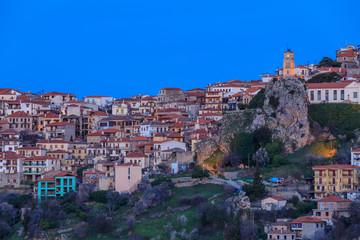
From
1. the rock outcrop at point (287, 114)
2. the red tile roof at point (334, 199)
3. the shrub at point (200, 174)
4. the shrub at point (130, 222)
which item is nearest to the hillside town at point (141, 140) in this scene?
the red tile roof at point (334, 199)

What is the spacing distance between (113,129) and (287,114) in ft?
77.5

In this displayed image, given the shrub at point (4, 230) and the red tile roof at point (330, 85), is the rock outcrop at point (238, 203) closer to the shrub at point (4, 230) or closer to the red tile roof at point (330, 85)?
the shrub at point (4, 230)

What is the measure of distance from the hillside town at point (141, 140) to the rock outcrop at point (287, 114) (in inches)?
112

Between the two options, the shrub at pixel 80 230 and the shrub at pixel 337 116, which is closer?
the shrub at pixel 80 230

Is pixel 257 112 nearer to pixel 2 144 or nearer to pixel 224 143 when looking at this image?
pixel 224 143

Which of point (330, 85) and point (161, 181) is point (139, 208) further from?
point (330, 85)

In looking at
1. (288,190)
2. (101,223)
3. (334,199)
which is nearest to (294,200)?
(288,190)

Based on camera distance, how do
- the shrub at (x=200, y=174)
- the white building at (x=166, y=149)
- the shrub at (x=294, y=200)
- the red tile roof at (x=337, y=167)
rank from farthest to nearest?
the white building at (x=166, y=149) < the shrub at (x=200, y=174) < the red tile roof at (x=337, y=167) < the shrub at (x=294, y=200)

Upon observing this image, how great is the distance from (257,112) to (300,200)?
18.2 meters

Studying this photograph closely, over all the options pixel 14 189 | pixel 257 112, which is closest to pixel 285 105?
pixel 257 112

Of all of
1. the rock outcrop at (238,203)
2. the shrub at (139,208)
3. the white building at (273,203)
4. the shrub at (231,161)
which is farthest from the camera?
the shrub at (231,161)

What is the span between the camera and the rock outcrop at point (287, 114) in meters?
75.9

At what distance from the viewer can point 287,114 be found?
77.7 m

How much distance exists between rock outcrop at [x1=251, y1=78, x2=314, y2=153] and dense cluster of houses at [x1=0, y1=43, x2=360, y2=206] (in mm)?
4105
